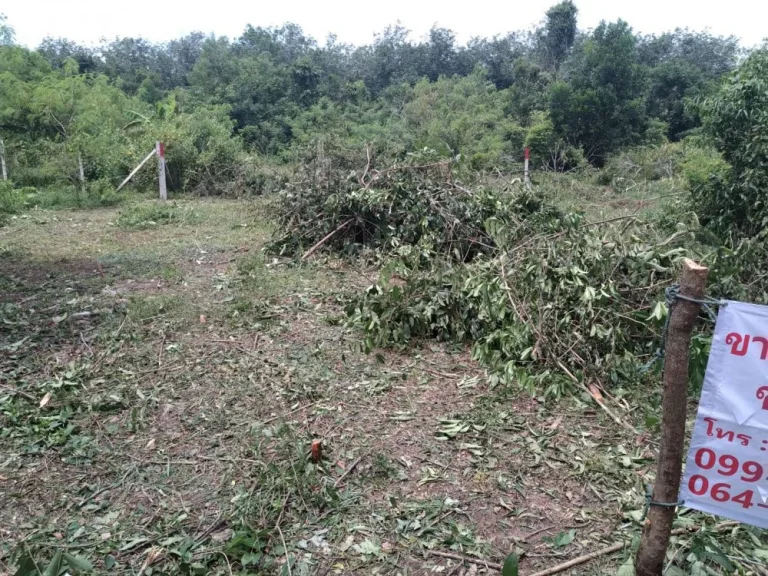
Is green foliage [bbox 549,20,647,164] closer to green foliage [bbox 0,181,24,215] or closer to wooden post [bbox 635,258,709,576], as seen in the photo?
green foliage [bbox 0,181,24,215]

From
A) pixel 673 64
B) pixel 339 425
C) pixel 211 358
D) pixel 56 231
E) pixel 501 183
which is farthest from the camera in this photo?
pixel 673 64

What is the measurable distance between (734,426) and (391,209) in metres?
5.22

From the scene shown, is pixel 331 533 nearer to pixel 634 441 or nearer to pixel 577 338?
pixel 634 441

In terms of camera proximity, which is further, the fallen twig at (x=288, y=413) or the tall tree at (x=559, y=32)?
the tall tree at (x=559, y=32)

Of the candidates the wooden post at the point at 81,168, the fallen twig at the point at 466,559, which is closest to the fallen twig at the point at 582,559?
the fallen twig at the point at 466,559

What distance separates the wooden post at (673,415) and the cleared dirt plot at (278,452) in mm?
344

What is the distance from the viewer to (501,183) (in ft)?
22.7

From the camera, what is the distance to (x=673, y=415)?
1.73 meters

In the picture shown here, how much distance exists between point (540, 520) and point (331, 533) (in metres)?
0.89

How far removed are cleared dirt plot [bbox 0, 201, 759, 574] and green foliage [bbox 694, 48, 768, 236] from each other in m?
3.37

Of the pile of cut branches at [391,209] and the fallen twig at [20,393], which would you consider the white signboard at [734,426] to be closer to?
the fallen twig at [20,393]

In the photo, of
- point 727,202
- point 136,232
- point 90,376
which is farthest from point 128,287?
point 727,202

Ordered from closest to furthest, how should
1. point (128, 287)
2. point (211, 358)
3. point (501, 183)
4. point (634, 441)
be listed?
point (634, 441), point (211, 358), point (128, 287), point (501, 183)

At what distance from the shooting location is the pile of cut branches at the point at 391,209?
242 inches
